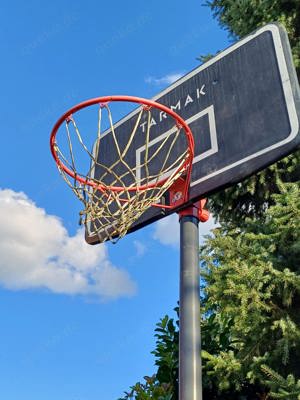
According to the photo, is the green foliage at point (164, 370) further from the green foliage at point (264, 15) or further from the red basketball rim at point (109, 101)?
the green foliage at point (264, 15)

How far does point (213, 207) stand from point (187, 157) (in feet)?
8.56

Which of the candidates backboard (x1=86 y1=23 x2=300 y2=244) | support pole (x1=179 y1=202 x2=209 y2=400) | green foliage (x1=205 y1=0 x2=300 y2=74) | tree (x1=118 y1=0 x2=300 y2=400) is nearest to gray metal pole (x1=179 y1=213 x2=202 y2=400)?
support pole (x1=179 y1=202 x2=209 y2=400)

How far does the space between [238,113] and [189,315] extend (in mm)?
1328

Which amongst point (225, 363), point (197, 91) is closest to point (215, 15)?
point (197, 91)

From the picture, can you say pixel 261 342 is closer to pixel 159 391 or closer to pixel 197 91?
pixel 159 391

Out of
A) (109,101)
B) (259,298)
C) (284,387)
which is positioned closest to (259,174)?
(259,298)

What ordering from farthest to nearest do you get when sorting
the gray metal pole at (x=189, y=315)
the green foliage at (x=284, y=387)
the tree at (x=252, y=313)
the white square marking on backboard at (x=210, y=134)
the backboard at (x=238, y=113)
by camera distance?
1. the tree at (x=252, y=313)
2. the green foliage at (x=284, y=387)
3. the white square marking on backboard at (x=210, y=134)
4. the backboard at (x=238, y=113)
5. the gray metal pole at (x=189, y=315)

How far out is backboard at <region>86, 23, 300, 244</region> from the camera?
286cm

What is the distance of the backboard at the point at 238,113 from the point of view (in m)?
2.86

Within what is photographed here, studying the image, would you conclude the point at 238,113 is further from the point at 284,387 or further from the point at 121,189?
the point at 284,387

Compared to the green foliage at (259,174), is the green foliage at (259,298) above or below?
below

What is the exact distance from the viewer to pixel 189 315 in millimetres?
2801

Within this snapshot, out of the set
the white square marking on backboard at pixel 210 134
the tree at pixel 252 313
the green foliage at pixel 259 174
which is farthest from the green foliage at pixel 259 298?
the white square marking on backboard at pixel 210 134

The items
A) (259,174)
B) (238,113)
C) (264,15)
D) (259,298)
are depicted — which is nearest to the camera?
(238,113)
